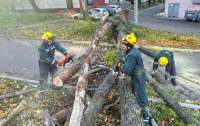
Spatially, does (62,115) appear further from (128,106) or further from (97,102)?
(128,106)

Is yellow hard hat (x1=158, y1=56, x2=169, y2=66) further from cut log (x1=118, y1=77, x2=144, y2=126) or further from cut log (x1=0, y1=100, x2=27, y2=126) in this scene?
cut log (x1=0, y1=100, x2=27, y2=126)

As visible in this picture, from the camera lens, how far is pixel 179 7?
41375 mm

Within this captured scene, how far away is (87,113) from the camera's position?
8305mm

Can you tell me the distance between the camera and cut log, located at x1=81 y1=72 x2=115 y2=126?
816 cm

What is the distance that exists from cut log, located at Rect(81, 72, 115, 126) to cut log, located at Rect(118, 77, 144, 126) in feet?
1.01

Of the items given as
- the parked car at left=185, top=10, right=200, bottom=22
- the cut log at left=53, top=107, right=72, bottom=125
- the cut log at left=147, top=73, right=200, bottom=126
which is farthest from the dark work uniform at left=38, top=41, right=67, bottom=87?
the parked car at left=185, top=10, right=200, bottom=22

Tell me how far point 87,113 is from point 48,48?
372cm

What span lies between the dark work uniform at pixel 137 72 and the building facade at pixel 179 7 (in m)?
32.3

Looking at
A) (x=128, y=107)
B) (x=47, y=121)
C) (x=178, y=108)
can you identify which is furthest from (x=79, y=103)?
(x=178, y=108)

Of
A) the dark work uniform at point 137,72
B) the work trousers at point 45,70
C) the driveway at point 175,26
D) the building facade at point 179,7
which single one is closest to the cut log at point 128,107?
the dark work uniform at point 137,72

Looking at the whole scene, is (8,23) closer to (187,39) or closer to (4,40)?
(4,40)

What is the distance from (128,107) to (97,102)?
73 centimetres

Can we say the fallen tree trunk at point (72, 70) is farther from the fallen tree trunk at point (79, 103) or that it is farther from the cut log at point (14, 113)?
the cut log at point (14, 113)

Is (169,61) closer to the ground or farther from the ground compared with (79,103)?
closer to the ground
